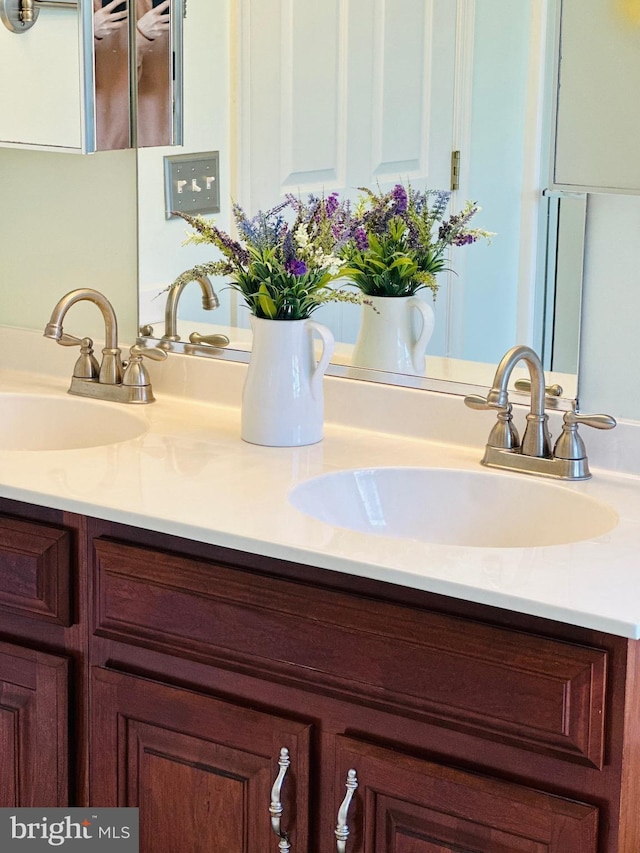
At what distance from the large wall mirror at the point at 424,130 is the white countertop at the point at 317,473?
8 centimetres

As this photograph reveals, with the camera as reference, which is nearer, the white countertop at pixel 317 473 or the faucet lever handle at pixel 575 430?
the white countertop at pixel 317 473

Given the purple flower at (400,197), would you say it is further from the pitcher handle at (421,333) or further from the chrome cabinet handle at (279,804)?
the chrome cabinet handle at (279,804)

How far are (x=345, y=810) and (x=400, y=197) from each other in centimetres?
91

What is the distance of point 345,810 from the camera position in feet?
4.79

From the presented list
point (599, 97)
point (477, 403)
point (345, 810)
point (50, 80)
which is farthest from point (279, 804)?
point (50, 80)

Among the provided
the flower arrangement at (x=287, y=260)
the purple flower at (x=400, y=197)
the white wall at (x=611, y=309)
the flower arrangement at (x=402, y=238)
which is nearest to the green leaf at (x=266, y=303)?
the flower arrangement at (x=287, y=260)

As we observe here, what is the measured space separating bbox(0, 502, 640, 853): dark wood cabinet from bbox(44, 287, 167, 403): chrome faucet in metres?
0.44

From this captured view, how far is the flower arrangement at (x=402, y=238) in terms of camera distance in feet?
5.98

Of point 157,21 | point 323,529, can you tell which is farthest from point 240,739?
point 157,21

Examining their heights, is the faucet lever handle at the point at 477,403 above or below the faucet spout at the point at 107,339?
below

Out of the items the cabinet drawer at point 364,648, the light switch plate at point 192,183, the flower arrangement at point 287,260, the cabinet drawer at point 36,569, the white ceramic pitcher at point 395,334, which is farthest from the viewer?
the light switch plate at point 192,183

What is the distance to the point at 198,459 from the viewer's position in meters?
1.78

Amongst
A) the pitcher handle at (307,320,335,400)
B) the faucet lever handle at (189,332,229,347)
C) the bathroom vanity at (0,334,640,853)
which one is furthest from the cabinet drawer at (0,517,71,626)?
the faucet lever handle at (189,332,229,347)

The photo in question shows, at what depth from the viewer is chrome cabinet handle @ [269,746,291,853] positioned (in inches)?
59.1
